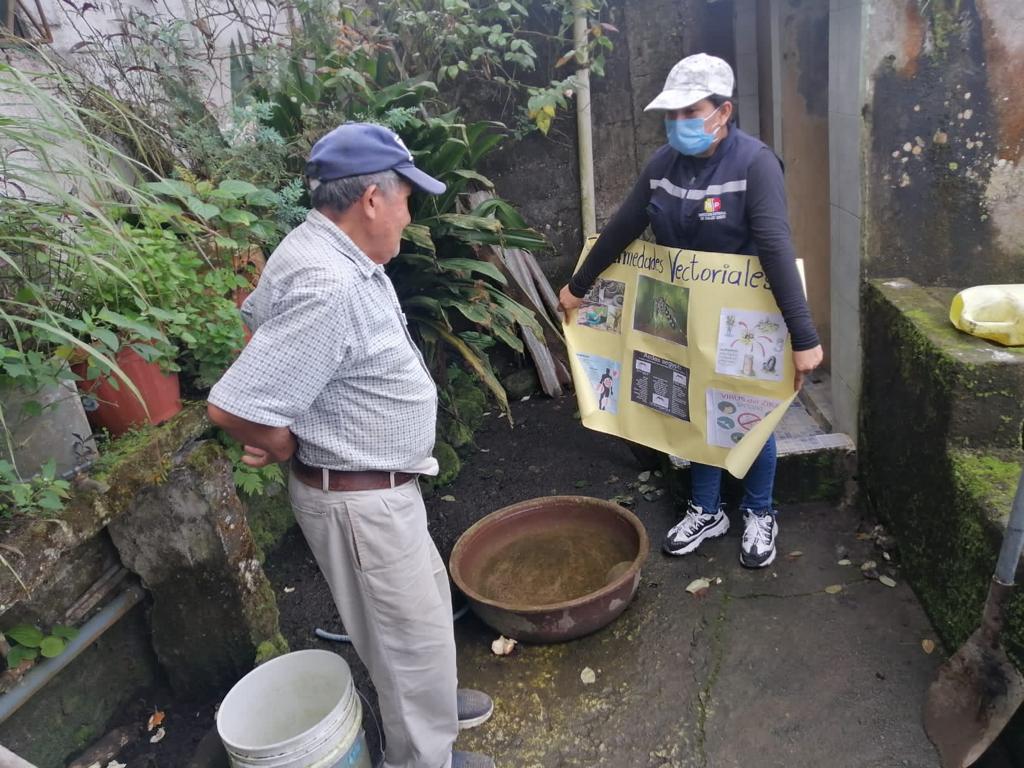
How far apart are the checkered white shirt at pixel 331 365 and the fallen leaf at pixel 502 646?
3.57ft

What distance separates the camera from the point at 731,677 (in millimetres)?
2660

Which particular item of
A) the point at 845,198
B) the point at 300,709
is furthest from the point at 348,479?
the point at 845,198

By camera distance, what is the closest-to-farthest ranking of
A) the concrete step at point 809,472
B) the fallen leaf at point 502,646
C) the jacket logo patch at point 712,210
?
the jacket logo patch at point 712,210 → the fallen leaf at point 502,646 → the concrete step at point 809,472

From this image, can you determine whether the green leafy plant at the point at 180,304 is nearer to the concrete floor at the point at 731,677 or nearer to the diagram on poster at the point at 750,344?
the concrete floor at the point at 731,677

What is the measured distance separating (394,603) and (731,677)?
132 centimetres

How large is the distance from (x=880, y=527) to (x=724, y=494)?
66 cm

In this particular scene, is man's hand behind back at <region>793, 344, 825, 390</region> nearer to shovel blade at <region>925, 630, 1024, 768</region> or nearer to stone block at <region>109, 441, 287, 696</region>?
shovel blade at <region>925, 630, 1024, 768</region>

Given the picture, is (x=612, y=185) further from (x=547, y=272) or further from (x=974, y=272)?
(x=974, y=272)

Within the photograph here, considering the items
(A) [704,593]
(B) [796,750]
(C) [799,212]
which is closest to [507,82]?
(C) [799,212]

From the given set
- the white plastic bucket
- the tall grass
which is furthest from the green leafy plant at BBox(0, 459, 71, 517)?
the white plastic bucket

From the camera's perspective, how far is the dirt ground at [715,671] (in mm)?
2406

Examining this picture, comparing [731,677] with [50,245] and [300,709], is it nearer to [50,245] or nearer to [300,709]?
[300,709]

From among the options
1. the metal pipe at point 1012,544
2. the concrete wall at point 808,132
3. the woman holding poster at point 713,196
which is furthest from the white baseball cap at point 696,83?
the concrete wall at point 808,132

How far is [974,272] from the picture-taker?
3.07 metres
